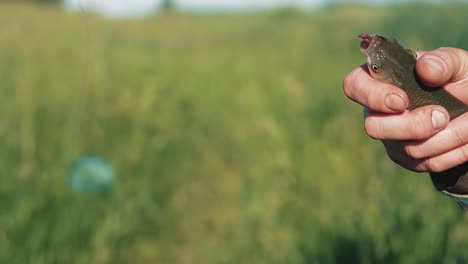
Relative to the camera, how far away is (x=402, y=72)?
947 mm

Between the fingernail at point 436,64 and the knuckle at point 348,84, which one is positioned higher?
the fingernail at point 436,64

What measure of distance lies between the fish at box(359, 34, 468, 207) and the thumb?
0.04 ft

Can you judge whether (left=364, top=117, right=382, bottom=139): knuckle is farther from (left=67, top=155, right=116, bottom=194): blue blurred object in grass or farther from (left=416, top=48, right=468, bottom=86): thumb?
(left=67, top=155, right=116, bottom=194): blue blurred object in grass

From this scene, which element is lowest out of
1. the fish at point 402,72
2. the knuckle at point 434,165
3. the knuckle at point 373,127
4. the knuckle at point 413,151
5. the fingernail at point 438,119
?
the knuckle at point 434,165

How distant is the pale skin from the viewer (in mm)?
964

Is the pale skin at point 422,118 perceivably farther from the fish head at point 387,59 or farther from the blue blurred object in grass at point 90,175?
the blue blurred object in grass at point 90,175

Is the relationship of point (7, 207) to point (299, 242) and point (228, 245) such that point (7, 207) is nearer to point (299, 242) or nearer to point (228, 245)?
point (228, 245)

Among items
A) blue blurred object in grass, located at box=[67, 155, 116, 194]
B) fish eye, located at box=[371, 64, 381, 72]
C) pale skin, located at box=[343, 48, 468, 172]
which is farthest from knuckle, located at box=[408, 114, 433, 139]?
blue blurred object in grass, located at box=[67, 155, 116, 194]

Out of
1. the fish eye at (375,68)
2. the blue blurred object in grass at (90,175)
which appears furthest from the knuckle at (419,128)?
the blue blurred object in grass at (90,175)

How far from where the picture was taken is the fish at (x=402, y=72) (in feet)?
2.97

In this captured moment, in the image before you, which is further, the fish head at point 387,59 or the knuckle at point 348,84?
the knuckle at point 348,84

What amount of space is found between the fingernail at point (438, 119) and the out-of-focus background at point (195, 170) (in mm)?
901

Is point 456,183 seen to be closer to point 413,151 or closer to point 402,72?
point 413,151

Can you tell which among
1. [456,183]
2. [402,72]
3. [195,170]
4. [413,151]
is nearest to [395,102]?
[402,72]
